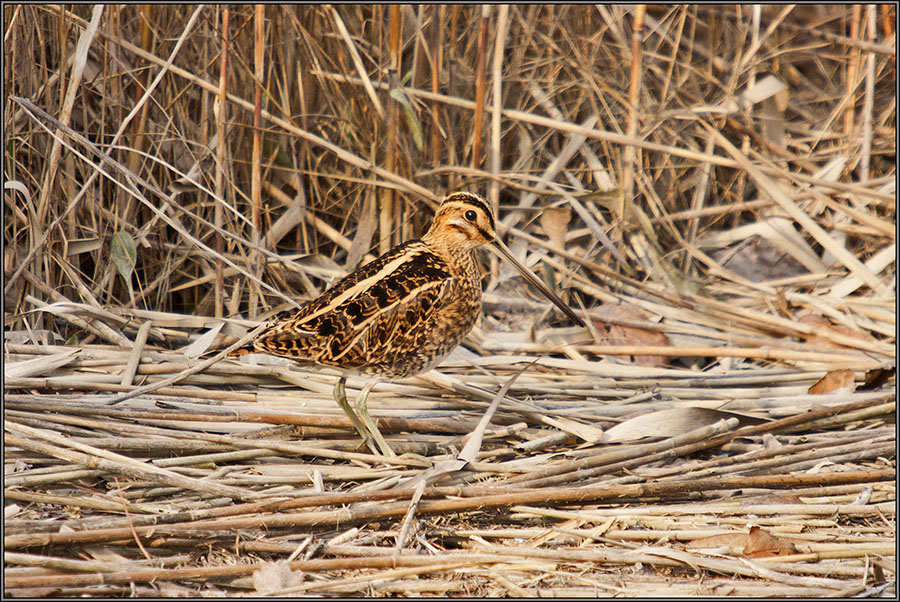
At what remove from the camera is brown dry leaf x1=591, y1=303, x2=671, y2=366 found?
4395mm

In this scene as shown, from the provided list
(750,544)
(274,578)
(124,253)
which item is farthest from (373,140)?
(750,544)

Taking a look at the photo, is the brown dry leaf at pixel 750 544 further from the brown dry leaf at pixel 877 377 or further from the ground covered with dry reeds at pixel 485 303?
the brown dry leaf at pixel 877 377

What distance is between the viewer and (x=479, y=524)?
304 cm

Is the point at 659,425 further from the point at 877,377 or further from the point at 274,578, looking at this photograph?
the point at 274,578

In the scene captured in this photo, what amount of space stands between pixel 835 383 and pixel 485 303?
1778 millimetres

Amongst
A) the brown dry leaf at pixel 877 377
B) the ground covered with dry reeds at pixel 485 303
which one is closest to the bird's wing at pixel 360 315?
the ground covered with dry reeds at pixel 485 303

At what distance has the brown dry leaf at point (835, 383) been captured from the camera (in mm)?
3926

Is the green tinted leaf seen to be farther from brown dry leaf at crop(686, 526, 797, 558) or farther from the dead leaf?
brown dry leaf at crop(686, 526, 797, 558)

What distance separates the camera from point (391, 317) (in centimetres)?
339

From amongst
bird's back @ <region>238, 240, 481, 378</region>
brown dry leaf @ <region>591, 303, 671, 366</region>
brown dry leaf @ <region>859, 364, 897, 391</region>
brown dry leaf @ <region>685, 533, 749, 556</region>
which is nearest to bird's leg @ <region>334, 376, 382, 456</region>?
bird's back @ <region>238, 240, 481, 378</region>

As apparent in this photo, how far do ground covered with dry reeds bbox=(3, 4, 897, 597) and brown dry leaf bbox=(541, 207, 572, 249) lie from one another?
18mm

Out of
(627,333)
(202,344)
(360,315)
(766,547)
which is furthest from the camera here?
(627,333)

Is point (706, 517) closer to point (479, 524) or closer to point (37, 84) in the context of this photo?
point (479, 524)

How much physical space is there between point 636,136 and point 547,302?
3.56 ft
